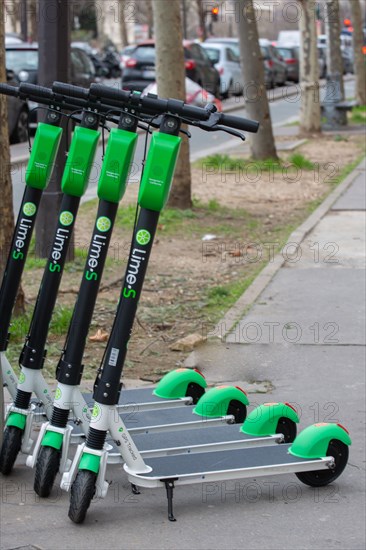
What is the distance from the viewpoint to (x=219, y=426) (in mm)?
5250

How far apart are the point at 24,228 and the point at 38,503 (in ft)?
3.99

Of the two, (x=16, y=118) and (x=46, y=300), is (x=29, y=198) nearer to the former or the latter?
(x=46, y=300)

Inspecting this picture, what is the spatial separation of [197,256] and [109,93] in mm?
6054

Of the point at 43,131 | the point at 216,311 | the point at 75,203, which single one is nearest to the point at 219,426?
the point at 75,203

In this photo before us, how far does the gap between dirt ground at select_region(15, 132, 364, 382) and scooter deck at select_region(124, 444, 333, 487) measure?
6.06ft

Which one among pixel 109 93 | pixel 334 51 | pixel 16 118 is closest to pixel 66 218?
pixel 109 93

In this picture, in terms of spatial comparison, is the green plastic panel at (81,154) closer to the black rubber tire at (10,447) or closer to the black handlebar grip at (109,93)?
the black handlebar grip at (109,93)

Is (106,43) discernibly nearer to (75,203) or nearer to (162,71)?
(162,71)

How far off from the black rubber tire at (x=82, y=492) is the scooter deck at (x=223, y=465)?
0.19 metres

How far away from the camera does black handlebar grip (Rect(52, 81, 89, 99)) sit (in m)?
4.62

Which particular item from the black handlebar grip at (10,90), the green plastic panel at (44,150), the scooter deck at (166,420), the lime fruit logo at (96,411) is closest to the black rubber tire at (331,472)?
the scooter deck at (166,420)

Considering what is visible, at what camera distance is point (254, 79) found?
16.2 metres

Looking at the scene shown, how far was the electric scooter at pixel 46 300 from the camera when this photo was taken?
15.1ft

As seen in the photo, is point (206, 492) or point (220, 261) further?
point (220, 261)
